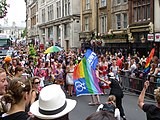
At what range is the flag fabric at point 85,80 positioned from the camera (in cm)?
1259

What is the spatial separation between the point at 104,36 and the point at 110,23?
1.54m

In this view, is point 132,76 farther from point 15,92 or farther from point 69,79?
point 15,92

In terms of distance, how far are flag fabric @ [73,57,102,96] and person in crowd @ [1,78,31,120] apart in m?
8.26

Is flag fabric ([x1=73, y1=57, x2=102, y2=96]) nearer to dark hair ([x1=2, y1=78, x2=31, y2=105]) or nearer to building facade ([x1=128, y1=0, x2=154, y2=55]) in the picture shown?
dark hair ([x1=2, y1=78, x2=31, y2=105])

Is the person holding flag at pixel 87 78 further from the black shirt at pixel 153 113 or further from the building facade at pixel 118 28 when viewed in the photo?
the building facade at pixel 118 28

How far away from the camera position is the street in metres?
12.3

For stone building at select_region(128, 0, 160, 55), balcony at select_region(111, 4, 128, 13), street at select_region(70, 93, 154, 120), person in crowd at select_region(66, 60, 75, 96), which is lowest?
street at select_region(70, 93, 154, 120)

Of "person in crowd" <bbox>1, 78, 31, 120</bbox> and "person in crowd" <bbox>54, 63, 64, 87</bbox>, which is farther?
"person in crowd" <bbox>54, 63, 64, 87</bbox>

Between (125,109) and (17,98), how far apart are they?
10.0 m

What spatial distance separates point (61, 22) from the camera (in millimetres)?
57344

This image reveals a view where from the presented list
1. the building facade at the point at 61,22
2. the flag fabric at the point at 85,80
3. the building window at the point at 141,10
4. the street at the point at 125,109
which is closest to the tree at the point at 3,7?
the street at the point at 125,109

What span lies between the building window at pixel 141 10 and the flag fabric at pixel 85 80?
19246mm

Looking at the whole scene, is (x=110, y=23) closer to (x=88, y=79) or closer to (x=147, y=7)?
(x=147, y=7)

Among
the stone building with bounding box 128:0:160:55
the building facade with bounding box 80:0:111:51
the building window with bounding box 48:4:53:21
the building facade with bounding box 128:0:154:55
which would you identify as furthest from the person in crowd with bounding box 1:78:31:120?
the building window with bounding box 48:4:53:21
